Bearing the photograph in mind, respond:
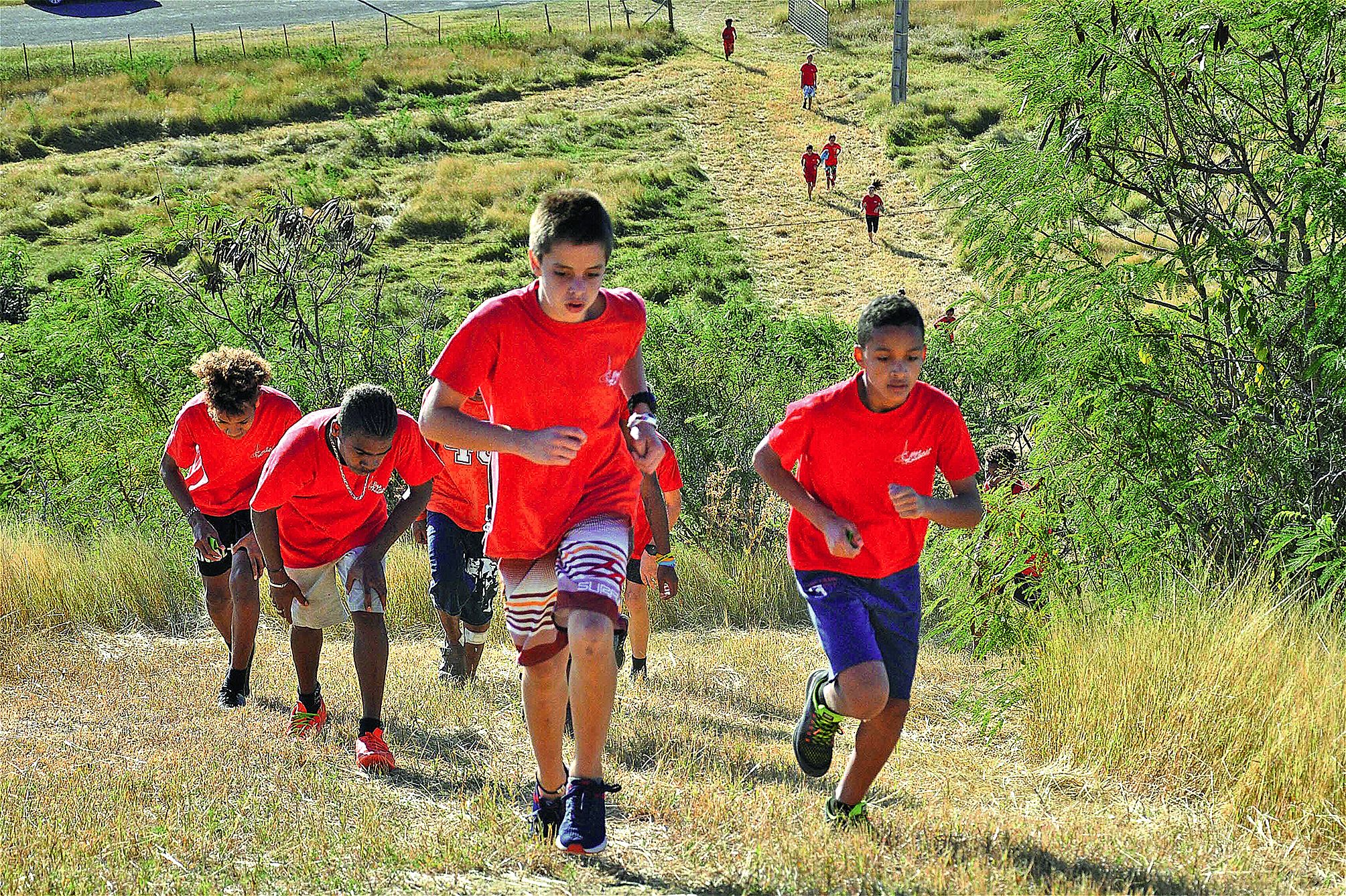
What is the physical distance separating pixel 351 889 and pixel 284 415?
3.03 meters

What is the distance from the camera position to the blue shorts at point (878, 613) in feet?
13.9

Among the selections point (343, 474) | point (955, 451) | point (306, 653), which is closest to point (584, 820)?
point (955, 451)

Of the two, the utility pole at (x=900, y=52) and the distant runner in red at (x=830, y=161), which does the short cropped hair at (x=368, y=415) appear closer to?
the distant runner in red at (x=830, y=161)

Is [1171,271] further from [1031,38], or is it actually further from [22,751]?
[22,751]

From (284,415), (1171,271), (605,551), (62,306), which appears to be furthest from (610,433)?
(62,306)

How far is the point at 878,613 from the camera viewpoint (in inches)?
169

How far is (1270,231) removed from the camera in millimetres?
6730

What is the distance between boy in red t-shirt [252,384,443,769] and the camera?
16.8 ft

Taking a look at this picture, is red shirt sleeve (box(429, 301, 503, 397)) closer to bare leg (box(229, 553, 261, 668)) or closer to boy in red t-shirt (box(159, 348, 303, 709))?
boy in red t-shirt (box(159, 348, 303, 709))

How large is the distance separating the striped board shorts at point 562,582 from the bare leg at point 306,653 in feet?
5.91

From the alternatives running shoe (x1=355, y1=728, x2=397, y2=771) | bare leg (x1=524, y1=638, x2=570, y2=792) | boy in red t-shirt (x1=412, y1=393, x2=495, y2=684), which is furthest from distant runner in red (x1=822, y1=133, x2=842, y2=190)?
bare leg (x1=524, y1=638, x2=570, y2=792)

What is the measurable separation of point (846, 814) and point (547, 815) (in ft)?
3.17

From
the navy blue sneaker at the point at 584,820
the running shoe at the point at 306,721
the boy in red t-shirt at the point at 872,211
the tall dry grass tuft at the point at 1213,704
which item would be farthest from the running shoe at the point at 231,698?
the boy in red t-shirt at the point at 872,211

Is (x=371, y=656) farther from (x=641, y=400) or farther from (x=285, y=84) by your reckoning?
(x=285, y=84)
